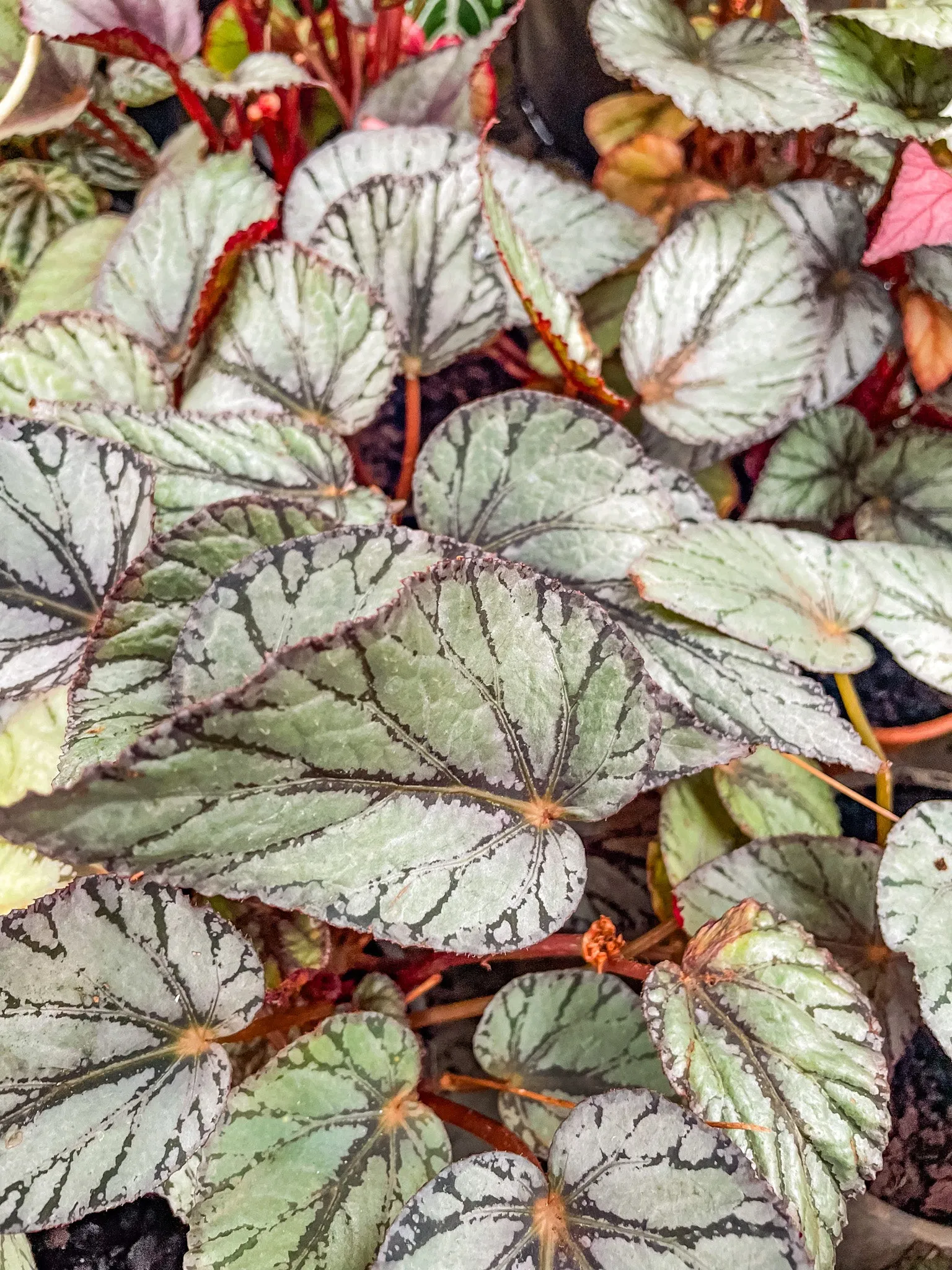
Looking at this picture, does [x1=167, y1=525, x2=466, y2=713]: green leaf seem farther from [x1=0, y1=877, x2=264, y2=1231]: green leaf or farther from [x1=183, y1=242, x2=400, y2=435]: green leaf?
[x1=183, y1=242, x2=400, y2=435]: green leaf

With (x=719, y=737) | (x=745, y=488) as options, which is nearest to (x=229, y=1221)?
(x=719, y=737)

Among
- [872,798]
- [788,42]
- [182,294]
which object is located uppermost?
[788,42]

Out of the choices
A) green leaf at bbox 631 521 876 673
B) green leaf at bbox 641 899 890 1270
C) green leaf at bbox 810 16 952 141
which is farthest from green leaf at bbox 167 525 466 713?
green leaf at bbox 810 16 952 141

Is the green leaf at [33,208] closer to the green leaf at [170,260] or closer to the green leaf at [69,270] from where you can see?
the green leaf at [69,270]

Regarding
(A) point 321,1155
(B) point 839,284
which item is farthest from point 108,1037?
(B) point 839,284

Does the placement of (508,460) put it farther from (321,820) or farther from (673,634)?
(321,820)
